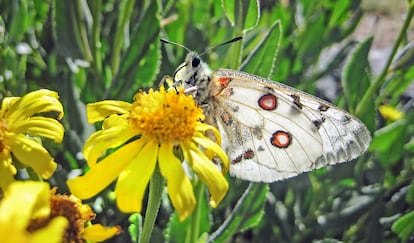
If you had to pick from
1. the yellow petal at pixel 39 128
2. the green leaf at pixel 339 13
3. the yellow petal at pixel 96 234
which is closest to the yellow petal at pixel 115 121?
the yellow petal at pixel 39 128

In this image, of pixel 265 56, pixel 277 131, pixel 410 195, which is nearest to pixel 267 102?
pixel 277 131

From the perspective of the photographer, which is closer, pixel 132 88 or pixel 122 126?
pixel 122 126

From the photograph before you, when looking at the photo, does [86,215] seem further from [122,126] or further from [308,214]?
[308,214]

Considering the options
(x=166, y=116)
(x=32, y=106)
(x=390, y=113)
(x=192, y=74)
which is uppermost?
(x=390, y=113)

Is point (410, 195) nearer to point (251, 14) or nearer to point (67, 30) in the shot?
point (251, 14)

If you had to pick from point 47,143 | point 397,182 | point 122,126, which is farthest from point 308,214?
point 122,126

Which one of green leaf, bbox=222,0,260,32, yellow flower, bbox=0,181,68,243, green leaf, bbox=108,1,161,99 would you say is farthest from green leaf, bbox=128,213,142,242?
yellow flower, bbox=0,181,68,243

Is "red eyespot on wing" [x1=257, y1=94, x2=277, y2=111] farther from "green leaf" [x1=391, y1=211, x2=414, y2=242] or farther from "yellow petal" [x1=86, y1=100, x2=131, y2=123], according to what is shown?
"green leaf" [x1=391, y1=211, x2=414, y2=242]
